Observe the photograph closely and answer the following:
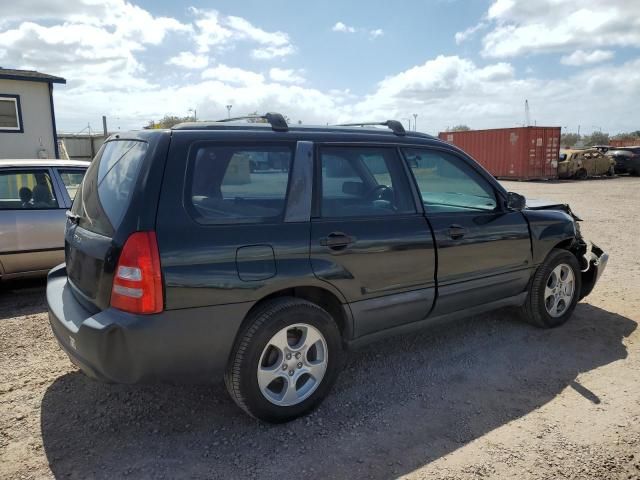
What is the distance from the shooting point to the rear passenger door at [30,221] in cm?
522

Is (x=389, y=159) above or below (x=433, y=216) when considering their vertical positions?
above

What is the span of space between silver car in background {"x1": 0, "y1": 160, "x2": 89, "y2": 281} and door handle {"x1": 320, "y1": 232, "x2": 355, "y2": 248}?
358 cm

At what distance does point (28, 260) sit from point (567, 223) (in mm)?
5333

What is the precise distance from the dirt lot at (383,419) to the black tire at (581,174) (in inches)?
1001

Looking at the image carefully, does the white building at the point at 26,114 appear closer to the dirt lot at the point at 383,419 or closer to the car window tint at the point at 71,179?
the car window tint at the point at 71,179

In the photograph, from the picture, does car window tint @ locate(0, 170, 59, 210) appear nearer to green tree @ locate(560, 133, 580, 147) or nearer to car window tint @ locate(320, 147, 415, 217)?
car window tint @ locate(320, 147, 415, 217)

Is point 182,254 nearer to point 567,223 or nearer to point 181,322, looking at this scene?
point 181,322

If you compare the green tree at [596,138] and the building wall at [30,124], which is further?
the green tree at [596,138]

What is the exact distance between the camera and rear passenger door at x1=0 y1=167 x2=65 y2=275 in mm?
5219

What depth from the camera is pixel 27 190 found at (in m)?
5.47

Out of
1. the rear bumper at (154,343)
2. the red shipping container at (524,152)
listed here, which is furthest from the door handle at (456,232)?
the red shipping container at (524,152)

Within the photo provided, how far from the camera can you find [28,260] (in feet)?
17.5

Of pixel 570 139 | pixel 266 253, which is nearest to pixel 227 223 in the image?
pixel 266 253

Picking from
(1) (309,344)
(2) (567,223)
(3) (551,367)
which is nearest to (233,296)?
(1) (309,344)
